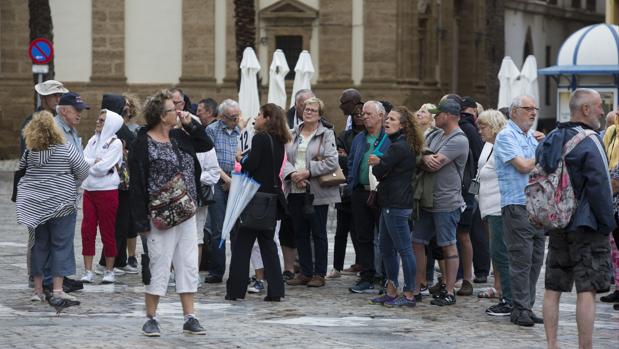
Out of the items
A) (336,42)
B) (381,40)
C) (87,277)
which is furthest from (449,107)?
(336,42)

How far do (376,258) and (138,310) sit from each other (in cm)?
334

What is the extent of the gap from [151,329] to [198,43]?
3221 cm

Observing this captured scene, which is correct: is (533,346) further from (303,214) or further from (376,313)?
(303,214)

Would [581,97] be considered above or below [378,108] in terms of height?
above

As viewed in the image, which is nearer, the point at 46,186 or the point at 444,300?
the point at 46,186

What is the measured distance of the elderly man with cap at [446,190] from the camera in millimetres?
14336

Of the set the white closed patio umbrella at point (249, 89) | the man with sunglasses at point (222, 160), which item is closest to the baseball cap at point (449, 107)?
the man with sunglasses at point (222, 160)

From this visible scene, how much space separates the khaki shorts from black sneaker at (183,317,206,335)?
9.18ft

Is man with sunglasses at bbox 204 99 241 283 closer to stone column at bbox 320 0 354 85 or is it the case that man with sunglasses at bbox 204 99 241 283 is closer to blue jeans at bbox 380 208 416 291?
blue jeans at bbox 380 208 416 291

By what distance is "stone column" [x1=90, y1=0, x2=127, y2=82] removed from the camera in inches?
1721

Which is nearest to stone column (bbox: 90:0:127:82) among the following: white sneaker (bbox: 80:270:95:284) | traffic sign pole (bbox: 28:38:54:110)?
traffic sign pole (bbox: 28:38:54:110)

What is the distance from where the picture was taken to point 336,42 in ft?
142

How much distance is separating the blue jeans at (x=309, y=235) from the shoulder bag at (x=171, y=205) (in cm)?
367

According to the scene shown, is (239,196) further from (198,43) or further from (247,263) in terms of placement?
(198,43)
